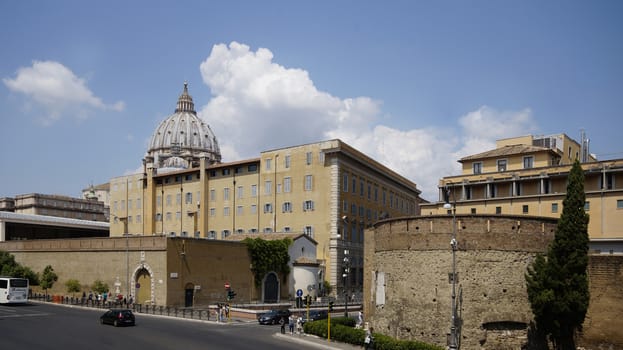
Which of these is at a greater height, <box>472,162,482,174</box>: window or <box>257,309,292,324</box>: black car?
<box>472,162,482,174</box>: window

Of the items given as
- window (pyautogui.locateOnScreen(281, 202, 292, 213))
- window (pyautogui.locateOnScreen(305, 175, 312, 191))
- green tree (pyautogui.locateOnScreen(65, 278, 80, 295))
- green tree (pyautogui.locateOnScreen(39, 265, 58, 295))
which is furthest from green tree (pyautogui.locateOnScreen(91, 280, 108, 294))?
window (pyautogui.locateOnScreen(305, 175, 312, 191))

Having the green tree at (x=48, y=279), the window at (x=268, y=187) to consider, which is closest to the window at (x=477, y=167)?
the window at (x=268, y=187)

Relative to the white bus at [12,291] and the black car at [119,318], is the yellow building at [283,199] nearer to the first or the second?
the white bus at [12,291]

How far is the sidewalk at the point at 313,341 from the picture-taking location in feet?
112

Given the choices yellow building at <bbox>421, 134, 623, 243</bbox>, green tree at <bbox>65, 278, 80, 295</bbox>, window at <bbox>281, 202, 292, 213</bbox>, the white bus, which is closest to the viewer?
yellow building at <bbox>421, 134, 623, 243</bbox>

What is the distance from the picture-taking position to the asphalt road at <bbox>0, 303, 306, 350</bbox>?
32.1 metres

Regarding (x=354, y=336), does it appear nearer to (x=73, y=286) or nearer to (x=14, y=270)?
(x=73, y=286)

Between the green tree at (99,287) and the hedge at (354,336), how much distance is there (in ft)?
99.8

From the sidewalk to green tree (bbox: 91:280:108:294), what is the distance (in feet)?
97.7

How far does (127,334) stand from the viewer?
119 ft

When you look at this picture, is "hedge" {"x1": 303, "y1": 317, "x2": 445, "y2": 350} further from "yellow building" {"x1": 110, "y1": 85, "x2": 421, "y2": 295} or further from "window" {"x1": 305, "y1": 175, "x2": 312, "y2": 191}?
"window" {"x1": 305, "y1": 175, "x2": 312, "y2": 191}

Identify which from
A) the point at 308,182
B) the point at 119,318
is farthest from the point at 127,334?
the point at 308,182

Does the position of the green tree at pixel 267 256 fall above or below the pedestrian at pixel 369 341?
above

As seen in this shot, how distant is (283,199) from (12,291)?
36.9 m
